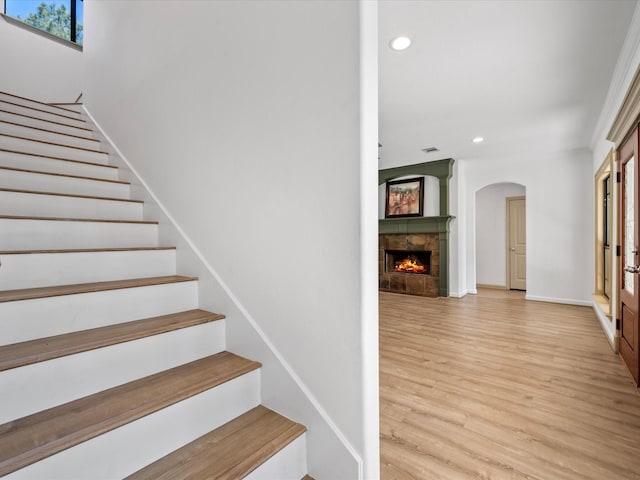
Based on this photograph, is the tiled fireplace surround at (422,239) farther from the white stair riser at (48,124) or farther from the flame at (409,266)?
the white stair riser at (48,124)

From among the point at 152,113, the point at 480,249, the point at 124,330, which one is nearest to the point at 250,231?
the point at 124,330

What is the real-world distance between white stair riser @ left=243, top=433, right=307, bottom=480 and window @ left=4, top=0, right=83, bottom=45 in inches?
258

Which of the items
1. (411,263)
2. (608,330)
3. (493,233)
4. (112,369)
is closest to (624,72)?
(608,330)

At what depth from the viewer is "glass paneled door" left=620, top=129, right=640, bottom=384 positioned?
240 cm

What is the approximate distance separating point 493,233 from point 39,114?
27.6 feet

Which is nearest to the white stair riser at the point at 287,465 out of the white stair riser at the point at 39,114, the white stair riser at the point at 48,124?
the white stair riser at the point at 48,124

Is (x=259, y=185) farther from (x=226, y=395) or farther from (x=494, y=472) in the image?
(x=494, y=472)

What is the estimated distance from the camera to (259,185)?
1.44 meters

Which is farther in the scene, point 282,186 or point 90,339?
point 282,186

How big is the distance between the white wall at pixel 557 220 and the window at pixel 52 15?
7447 millimetres

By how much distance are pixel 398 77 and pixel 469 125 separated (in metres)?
1.77

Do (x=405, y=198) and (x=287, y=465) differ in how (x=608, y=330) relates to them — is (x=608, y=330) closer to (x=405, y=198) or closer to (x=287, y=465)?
(x=405, y=198)

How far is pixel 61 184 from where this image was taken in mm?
2131

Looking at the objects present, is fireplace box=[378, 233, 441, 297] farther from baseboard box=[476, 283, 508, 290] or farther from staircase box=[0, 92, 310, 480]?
staircase box=[0, 92, 310, 480]
